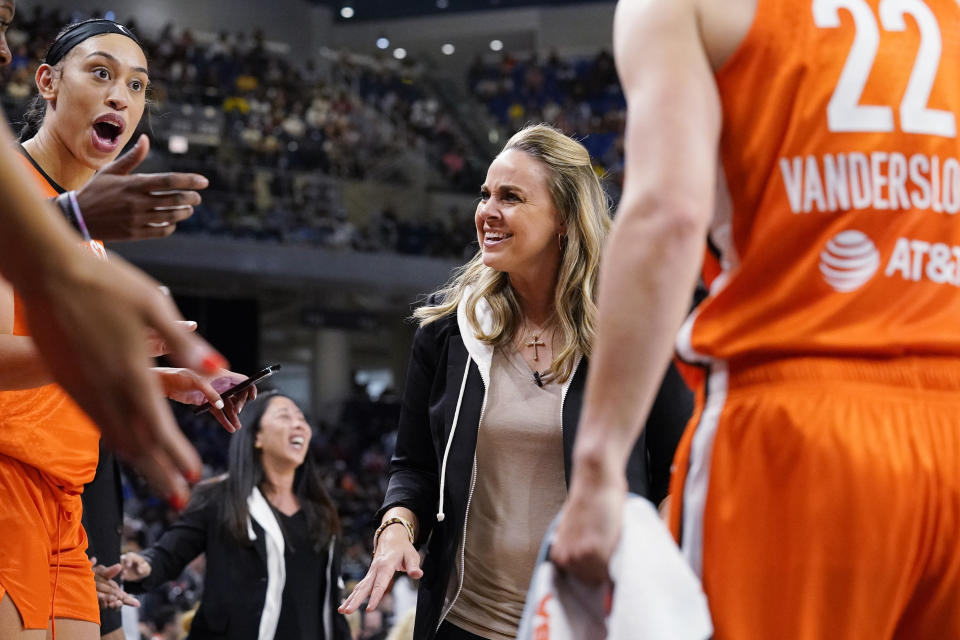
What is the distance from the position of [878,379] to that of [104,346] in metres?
1.08

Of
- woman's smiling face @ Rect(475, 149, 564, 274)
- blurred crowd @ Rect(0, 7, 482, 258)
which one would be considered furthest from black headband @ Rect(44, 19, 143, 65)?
blurred crowd @ Rect(0, 7, 482, 258)

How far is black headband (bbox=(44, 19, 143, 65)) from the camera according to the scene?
3066mm

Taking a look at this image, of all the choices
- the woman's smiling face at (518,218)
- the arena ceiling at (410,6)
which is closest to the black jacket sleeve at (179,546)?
the woman's smiling face at (518,218)

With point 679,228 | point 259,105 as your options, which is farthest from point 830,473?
point 259,105

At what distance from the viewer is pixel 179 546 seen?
207 inches

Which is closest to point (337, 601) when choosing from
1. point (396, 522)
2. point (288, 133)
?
point (396, 522)

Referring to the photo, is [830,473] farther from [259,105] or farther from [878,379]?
[259,105]

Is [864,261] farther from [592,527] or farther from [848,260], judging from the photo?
[592,527]

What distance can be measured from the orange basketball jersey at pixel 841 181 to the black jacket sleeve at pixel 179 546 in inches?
160

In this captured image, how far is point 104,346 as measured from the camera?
41.2 inches

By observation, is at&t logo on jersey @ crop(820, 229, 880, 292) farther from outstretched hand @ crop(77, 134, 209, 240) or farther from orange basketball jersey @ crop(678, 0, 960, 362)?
outstretched hand @ crop(77, 134, 209, 240)

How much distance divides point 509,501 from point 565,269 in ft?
2.26

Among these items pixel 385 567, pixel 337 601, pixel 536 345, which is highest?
Result: pixel 536 345

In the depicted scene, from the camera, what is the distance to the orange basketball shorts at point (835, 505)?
153cm
